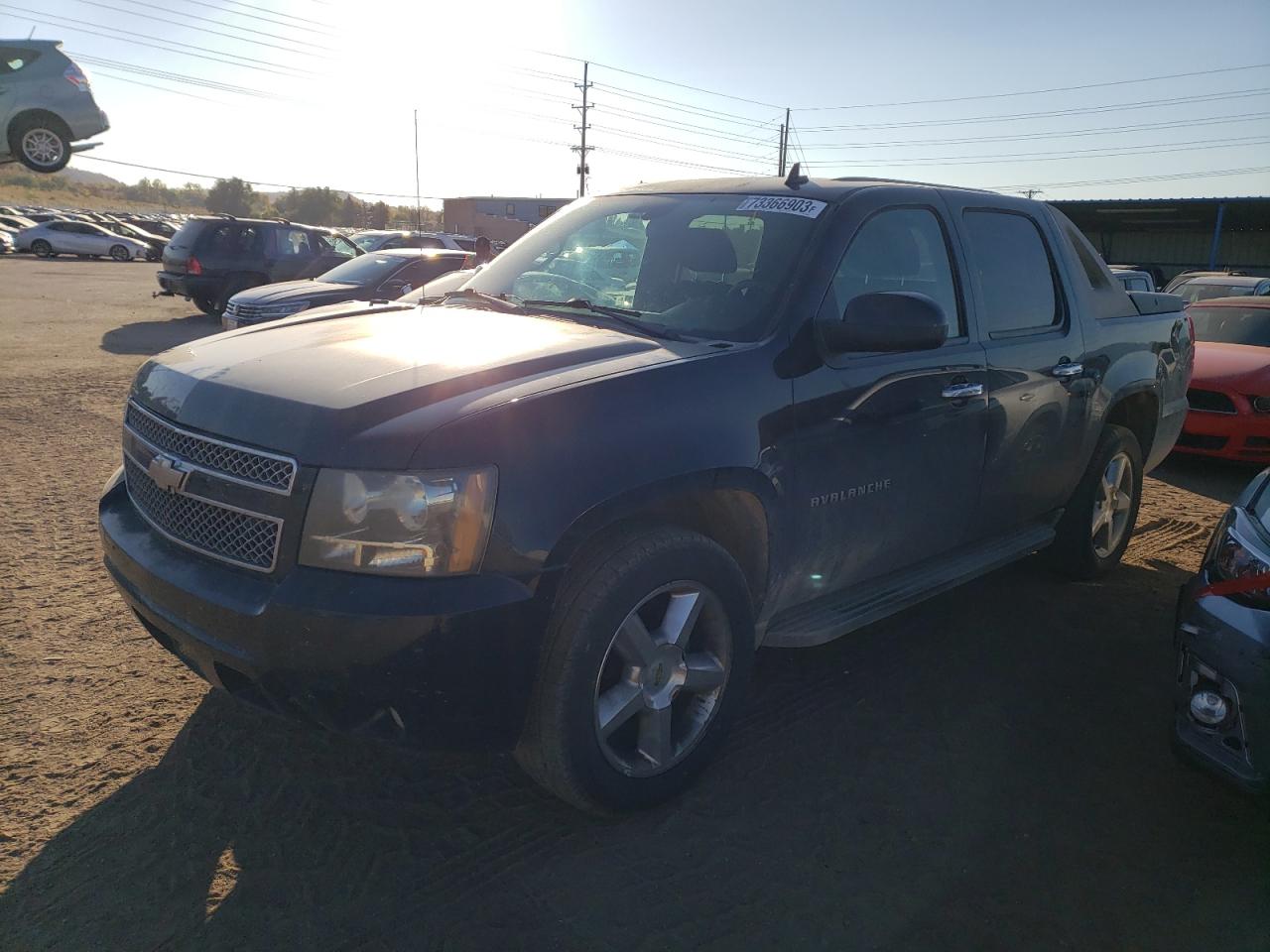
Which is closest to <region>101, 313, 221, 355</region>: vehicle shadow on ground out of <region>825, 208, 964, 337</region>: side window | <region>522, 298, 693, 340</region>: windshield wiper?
<region>522, 298, 693, 340</region>: windshield wiper

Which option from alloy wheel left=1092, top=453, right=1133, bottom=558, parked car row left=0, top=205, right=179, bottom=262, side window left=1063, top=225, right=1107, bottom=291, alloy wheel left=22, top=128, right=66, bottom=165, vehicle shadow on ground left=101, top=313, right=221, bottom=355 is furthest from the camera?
parked car row left=0, top=205, right=179, bottom=262

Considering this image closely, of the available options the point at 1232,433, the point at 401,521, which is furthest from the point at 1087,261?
the point at 1232,433

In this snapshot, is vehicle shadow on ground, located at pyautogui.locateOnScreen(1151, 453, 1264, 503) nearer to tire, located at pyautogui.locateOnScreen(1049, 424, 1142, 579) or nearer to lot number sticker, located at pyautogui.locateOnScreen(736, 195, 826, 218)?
tire, located at pyautogui.locateOnScreen(1049, 424, 1142, 579)

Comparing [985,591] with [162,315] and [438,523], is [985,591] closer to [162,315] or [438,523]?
[438,523]

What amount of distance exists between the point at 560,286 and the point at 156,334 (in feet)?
41.4

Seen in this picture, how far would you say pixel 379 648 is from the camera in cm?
220

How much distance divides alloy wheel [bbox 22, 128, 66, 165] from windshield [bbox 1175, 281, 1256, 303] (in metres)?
18.9

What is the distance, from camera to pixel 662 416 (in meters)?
2.62

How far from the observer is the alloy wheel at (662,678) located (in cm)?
264

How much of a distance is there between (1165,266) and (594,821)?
1671 inches

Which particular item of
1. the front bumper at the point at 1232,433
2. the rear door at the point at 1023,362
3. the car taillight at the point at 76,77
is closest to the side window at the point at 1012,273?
the rear door at the point at 1023,362

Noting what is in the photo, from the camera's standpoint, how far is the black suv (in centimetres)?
1557

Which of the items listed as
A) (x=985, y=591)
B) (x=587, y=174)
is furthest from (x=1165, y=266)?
Answer: (x=985, y=591)

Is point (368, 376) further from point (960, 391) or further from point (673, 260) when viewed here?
point (960, 391)
